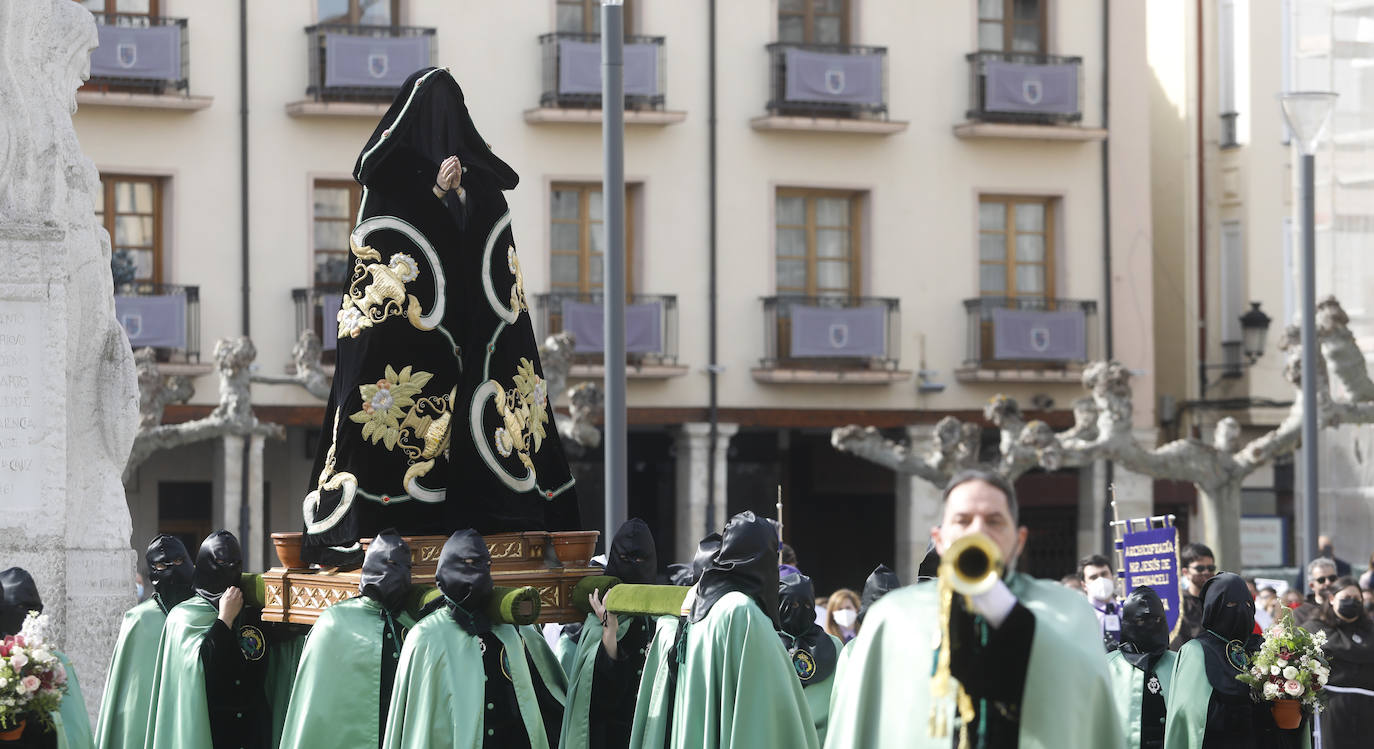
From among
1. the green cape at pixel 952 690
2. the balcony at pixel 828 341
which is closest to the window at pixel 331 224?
the balcony at pixel 828 341

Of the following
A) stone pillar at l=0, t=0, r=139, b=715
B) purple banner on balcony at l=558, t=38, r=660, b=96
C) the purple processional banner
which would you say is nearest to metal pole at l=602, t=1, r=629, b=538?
stone pillar at l=0, t=0, r=139, b=715

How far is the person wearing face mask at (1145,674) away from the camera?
977 centimetres

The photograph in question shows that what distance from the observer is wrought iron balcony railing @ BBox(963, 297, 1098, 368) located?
26.9 metres

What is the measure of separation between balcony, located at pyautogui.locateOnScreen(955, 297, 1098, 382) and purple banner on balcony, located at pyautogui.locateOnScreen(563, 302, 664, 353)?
3.79 meters

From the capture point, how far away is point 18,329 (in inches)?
432

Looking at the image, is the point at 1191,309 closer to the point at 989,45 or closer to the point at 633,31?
the point at 989,45

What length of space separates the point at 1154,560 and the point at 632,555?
19.1 feet

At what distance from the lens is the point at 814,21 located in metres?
27.4

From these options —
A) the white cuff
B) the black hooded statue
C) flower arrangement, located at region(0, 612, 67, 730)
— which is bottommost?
flower arrangement, located at region(0, 612, 67, 730)

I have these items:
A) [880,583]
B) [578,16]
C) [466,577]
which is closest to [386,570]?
[466,577]

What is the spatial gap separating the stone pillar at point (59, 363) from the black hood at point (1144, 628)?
4.86 m

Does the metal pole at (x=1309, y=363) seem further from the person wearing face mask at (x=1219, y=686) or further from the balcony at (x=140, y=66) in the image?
the balcony at (x=140, y=66)

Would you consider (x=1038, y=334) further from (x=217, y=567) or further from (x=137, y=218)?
(x=217, y=567)

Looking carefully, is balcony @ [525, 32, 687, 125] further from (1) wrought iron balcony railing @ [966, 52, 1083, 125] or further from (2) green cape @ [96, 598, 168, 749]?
(2) green cape @ [96, 598, 168, 749]
